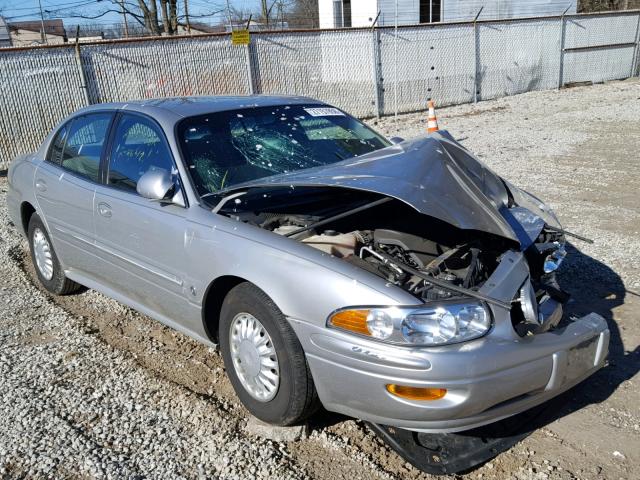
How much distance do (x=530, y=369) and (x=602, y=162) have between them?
7465mm

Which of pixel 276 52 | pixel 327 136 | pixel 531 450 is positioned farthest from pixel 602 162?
pixel 276 52

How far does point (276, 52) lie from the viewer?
14.6m

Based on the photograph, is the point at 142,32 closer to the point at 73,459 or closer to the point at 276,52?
the point at 276,52

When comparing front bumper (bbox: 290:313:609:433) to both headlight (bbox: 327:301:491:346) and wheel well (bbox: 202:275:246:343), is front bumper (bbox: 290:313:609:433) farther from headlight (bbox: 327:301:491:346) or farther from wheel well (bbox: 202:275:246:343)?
wheel well (bbox: 202:275:246:343)

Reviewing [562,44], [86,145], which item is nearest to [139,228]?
[86,145]

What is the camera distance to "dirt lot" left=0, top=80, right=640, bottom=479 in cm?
286

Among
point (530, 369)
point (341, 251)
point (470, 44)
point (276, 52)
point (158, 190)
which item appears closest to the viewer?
point (530, 369)

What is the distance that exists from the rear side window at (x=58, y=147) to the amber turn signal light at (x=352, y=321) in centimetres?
318

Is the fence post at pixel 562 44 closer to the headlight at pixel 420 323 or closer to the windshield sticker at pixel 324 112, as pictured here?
the windshield sticker at pixel 324 112

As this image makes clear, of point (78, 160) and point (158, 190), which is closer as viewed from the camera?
point (158, 190)

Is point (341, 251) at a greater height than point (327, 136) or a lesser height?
lesser

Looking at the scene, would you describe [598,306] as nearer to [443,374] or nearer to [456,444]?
[456,444]

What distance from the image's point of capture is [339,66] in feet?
50.0

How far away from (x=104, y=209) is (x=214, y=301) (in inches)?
47.2
